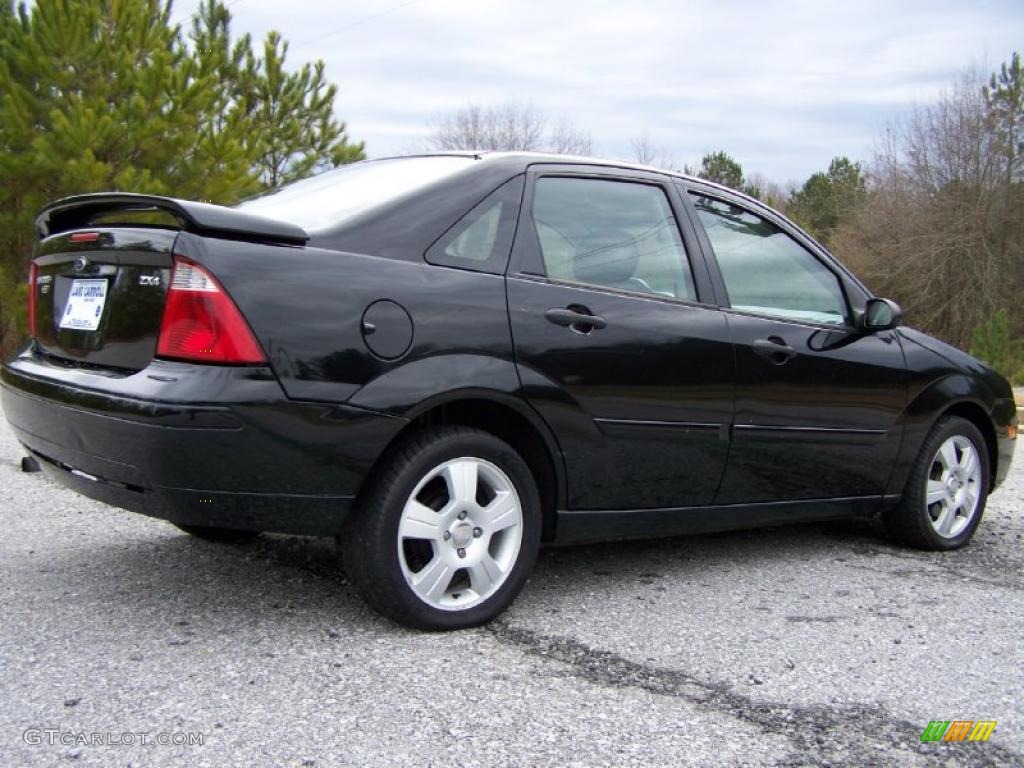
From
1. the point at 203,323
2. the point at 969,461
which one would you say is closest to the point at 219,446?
the point at 203,323

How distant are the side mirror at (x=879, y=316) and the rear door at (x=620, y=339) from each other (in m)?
0.90

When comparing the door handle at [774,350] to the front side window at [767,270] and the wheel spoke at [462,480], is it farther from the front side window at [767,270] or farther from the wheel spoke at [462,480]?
the wheel spoke at [462,480]

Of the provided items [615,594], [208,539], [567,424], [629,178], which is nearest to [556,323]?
[567,424]

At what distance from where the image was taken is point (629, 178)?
3930 millimetres

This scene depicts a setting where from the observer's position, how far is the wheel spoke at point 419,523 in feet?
10.2

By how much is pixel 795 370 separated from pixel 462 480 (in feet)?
5.26

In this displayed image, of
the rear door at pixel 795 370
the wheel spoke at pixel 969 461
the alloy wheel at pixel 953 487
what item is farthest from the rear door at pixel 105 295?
the wheel spoke at pixel 969 461

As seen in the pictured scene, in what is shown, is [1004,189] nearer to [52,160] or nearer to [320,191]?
[52,160]

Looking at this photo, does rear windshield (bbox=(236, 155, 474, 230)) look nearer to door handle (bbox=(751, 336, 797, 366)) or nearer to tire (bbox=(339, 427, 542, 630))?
tire (bbox=(339, 427, 542, 630))

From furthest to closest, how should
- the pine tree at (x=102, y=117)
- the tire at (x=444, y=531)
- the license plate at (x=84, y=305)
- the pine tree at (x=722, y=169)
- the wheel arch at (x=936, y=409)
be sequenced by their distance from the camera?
the pine tree at (x=722, y=169), the pine tree at (x=102, y=117), the wheel arch at (x=936, y=409), the license plate at (x=84, y=305), the tire at (x=444, y=531)

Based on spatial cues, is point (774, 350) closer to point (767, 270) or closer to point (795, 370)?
point (795, 370)

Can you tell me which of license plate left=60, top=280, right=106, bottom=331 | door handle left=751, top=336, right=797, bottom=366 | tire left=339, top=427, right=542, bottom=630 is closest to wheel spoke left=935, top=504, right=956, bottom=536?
door handle left=751, top=336, right=797, bottom=366

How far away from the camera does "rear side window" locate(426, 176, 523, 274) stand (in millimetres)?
3264

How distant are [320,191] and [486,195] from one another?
0.71 m
